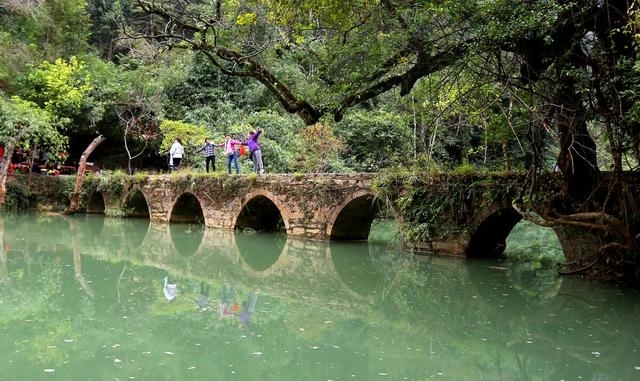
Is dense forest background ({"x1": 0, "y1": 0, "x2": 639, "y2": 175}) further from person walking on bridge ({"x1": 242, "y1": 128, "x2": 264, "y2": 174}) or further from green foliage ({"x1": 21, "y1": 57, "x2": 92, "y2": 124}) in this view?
person walking on bridge ({"x1": 242, "y1": 128, "x2": 264, "y2": 174})

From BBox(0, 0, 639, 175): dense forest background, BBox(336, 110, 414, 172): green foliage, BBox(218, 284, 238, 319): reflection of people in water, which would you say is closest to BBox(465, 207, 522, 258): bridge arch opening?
BBox(0, 0, 639, 175): dense forest background

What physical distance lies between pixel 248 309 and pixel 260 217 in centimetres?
1027

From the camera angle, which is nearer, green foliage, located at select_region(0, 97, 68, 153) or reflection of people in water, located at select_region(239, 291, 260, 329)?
reflection of people in water, located at select_region(239, 291, 260, 329)

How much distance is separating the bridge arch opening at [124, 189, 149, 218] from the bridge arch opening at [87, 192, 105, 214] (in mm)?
1960

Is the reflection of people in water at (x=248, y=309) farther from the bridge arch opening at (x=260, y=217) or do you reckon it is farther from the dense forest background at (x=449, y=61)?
the bridge arch opening at (x=260, y=217)

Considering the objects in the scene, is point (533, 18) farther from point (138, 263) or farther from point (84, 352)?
point (138, 263)

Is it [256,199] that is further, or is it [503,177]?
[256,199]

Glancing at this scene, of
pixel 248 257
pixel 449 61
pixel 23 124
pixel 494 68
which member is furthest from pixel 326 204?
pixel 23 124

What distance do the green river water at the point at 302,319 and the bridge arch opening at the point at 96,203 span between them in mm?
11372

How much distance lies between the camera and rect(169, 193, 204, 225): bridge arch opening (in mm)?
19281

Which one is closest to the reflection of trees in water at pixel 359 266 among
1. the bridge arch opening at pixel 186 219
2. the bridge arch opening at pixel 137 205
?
the bridge arch opening at pixel 186 219

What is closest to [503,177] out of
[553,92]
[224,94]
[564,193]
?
[564,193]

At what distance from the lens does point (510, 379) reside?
4922 mm

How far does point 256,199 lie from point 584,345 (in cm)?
1142
